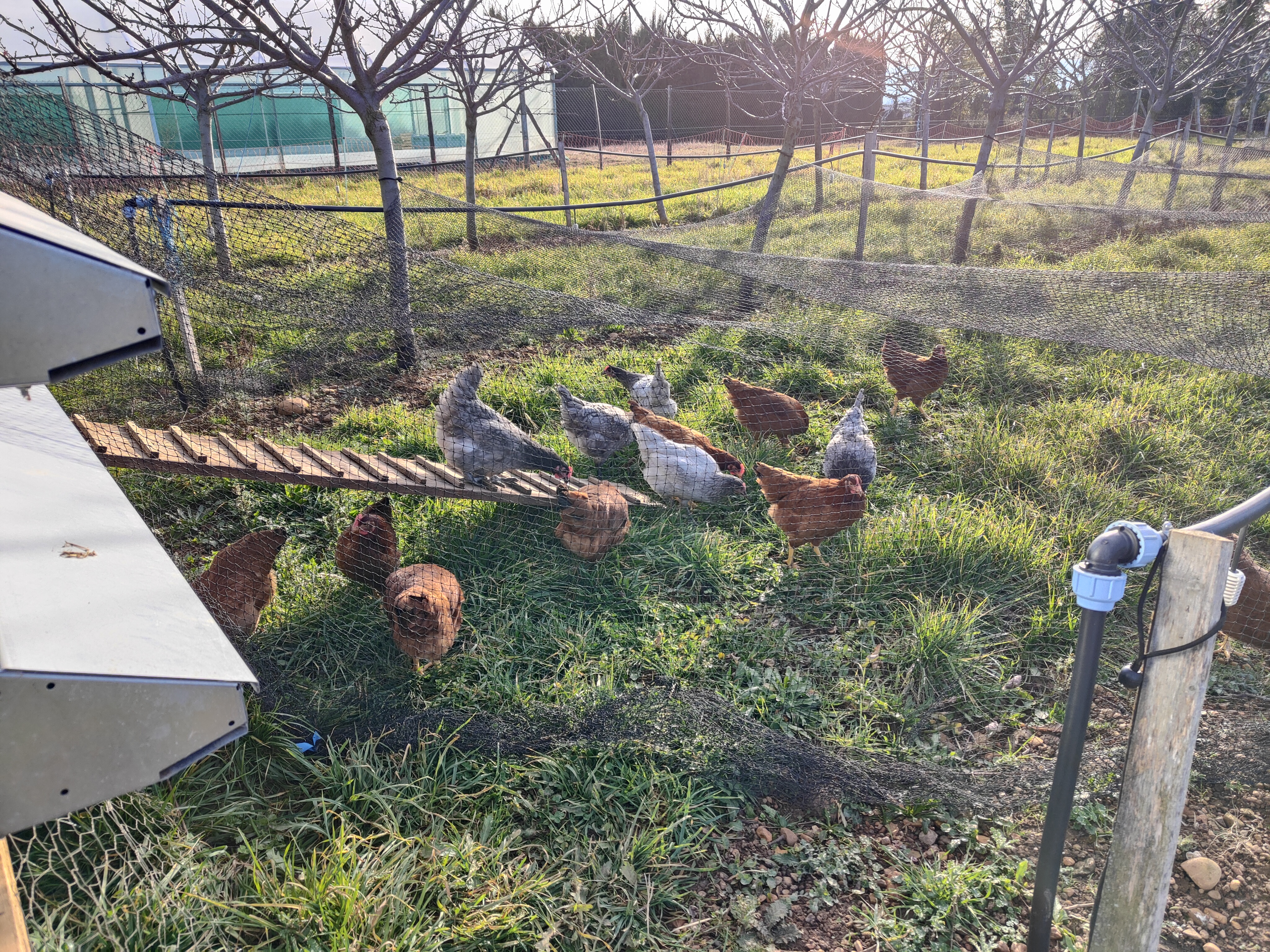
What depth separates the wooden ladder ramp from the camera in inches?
118

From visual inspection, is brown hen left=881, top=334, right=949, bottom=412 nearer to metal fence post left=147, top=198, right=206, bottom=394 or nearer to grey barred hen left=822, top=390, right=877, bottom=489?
grey barred hen left=822, top=390, right=877, bottom=489

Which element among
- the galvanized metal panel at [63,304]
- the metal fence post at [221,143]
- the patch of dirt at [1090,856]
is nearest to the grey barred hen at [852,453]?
the patch of dirt at [1090,856]

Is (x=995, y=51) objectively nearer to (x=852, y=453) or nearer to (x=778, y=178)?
(x=778, y=178)

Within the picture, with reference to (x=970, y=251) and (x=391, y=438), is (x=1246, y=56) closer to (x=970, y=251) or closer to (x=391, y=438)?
(x=970, y=251)

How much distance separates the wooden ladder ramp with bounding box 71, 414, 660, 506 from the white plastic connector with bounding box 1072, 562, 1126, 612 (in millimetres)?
2322

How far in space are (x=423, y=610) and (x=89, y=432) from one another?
198 centimetres

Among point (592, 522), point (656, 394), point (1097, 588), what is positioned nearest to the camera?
point (1097, 588)

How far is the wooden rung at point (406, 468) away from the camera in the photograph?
3.20 metres

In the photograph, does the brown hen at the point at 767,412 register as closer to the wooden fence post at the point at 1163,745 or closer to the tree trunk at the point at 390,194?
the tree trunk at the point at 390,194

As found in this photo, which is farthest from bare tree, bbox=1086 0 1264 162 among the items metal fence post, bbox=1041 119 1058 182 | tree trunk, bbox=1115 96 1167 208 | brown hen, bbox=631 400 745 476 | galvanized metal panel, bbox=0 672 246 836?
galvanized metal panel, bbox=0 672 246 836

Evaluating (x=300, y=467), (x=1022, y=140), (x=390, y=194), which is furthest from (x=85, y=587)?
(x=1022, y=140)

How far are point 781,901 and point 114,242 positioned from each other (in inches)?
158

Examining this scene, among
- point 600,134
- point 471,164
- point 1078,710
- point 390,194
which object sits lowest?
point 1078,710

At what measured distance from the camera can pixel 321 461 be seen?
3.21m
